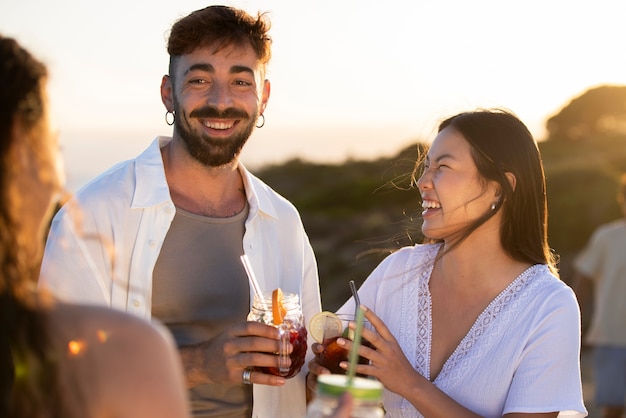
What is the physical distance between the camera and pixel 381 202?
20.9 meters

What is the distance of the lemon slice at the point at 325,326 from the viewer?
3.06 m

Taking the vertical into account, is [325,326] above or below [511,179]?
below

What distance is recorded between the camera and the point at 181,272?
11.6 ft

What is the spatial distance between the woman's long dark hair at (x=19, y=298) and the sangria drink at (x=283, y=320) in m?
1.38

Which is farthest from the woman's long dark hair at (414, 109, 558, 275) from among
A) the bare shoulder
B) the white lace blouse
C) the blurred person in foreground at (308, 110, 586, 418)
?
the bare shoulder

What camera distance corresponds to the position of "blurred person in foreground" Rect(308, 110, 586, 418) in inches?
123

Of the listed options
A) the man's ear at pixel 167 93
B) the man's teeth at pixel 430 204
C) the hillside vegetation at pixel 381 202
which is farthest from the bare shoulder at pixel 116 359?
the hillside vegetation at pixel 381 202

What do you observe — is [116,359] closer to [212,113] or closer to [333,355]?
[333,355]

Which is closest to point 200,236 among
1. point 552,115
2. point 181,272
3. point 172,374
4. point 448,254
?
point 181,272

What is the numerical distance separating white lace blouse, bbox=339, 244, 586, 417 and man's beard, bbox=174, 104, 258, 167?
2.87 ft

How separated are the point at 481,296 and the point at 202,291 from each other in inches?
46.8

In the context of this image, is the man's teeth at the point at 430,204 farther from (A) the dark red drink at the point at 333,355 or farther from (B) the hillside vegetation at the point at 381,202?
(B) the hillside vegetation at the point at 381,202

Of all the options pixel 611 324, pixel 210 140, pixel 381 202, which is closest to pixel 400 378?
pixel 210 140

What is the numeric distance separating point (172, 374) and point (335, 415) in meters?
0.35
